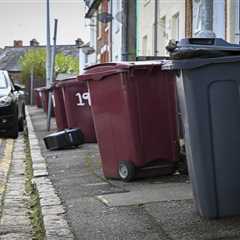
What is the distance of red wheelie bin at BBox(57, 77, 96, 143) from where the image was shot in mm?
12539

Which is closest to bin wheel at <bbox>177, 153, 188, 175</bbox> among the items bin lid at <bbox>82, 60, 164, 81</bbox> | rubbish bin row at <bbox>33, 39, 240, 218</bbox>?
rubbish bin row at <bbox>33, 39, 240, 218</bbox>

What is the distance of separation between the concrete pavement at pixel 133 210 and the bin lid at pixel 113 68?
1.25 meters

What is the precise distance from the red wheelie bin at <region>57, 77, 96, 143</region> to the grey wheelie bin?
730 centimetres

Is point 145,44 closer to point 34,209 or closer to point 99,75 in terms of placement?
point 99,75

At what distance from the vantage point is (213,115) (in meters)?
Result: 5.15

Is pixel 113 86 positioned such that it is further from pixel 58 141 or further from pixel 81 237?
pixel 58 141

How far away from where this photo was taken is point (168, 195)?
260 inches

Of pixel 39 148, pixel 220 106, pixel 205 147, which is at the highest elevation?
pixel 220 106

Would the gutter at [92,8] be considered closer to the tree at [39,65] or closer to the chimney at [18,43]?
the tree at [39,65]

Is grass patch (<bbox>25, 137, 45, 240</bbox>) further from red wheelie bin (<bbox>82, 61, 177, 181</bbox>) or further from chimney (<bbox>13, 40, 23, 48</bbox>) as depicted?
chimney (<bbox>13, 40, 23, 48</bbox>)

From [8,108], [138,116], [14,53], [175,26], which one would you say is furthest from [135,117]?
[14,53]

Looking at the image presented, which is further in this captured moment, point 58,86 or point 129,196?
point 58,86

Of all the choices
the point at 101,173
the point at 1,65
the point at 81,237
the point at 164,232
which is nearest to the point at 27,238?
the point at 81,237

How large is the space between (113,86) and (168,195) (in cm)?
154
